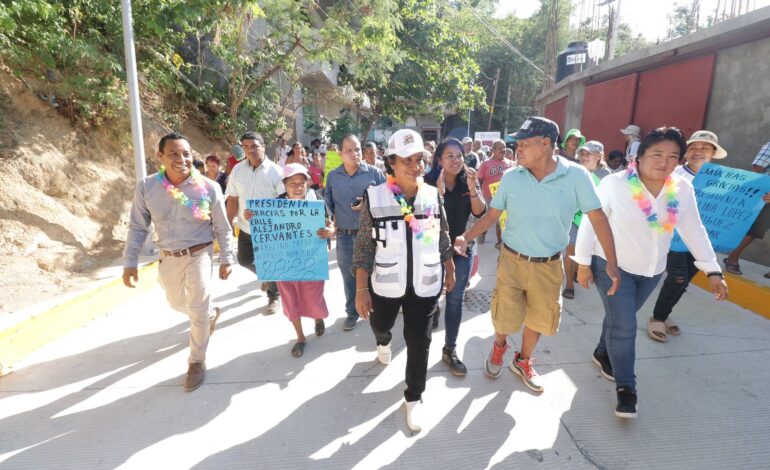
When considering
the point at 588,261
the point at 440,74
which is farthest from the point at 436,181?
the point at 440,74

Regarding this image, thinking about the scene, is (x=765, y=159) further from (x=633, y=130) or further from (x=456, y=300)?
(x=456, y=300)

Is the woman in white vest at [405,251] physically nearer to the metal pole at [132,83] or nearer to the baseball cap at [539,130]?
the baseball cap at [539,130]

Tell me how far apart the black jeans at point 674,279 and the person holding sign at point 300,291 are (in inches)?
122

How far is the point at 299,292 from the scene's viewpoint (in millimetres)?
3695

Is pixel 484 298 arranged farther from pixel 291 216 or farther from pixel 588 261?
pixel 291 216

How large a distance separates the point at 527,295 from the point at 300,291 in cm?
200

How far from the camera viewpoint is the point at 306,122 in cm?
1828


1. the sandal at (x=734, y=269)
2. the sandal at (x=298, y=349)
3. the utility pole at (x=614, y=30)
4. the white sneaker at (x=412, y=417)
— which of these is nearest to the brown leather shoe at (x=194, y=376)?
the sandal at (x=298, y=349)

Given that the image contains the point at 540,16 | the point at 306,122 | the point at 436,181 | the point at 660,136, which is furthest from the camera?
the point at 540,16

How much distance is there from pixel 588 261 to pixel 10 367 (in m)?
4.71

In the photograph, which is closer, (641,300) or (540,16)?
(641,300)

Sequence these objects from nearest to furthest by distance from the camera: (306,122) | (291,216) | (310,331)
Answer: (291,216), (310,331), (306,122)

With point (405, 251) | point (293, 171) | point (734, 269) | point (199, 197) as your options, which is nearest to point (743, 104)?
point (734, 269)

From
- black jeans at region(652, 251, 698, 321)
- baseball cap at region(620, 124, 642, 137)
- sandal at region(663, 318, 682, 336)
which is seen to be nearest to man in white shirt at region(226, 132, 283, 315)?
black jeans at region(652, 251, 698, 321)
